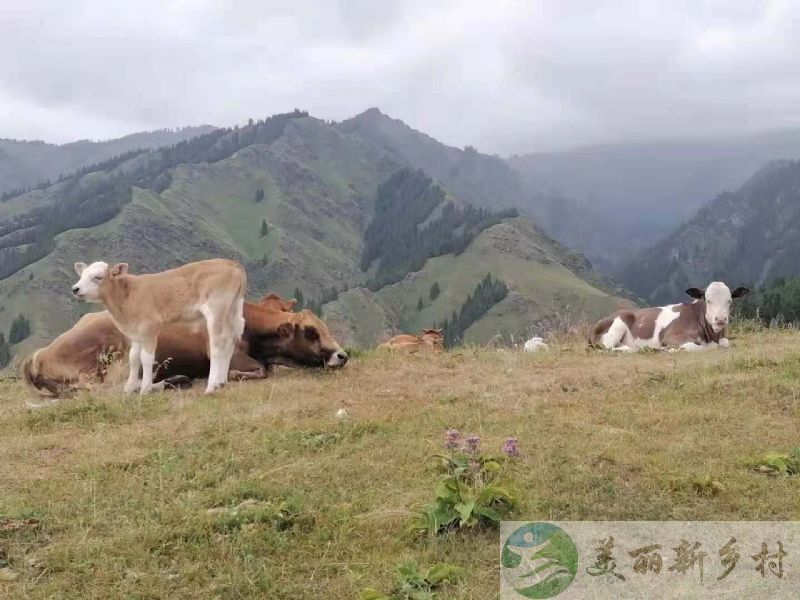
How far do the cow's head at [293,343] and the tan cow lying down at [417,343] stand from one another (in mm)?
2568

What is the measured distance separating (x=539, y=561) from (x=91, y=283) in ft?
26.9

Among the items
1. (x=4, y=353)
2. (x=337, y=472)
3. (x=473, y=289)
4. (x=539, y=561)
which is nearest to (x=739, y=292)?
(x=337, y=472)

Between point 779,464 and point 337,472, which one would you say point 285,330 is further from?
point 779,464

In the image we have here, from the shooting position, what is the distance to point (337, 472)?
6.25 meters

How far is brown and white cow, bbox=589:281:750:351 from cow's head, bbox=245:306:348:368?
18.9ft

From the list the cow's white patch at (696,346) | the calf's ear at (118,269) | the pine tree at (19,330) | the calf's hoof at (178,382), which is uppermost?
the calf's ear at (118,269)

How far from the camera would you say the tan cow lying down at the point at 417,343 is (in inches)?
572

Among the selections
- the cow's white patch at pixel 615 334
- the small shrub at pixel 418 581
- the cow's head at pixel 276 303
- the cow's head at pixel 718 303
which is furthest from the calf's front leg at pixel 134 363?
the cow's head at pixel 718 303

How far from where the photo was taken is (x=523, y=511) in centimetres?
524

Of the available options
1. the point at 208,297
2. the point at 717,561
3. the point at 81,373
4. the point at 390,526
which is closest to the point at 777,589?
the point at 717,561

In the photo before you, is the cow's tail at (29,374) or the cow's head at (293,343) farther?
the cow's head at (293,343)

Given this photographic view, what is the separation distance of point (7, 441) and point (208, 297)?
3.58 meters

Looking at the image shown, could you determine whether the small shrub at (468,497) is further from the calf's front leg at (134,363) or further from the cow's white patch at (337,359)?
the calf's front leg at (134,363)

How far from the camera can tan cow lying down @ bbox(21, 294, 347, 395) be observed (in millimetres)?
11094
